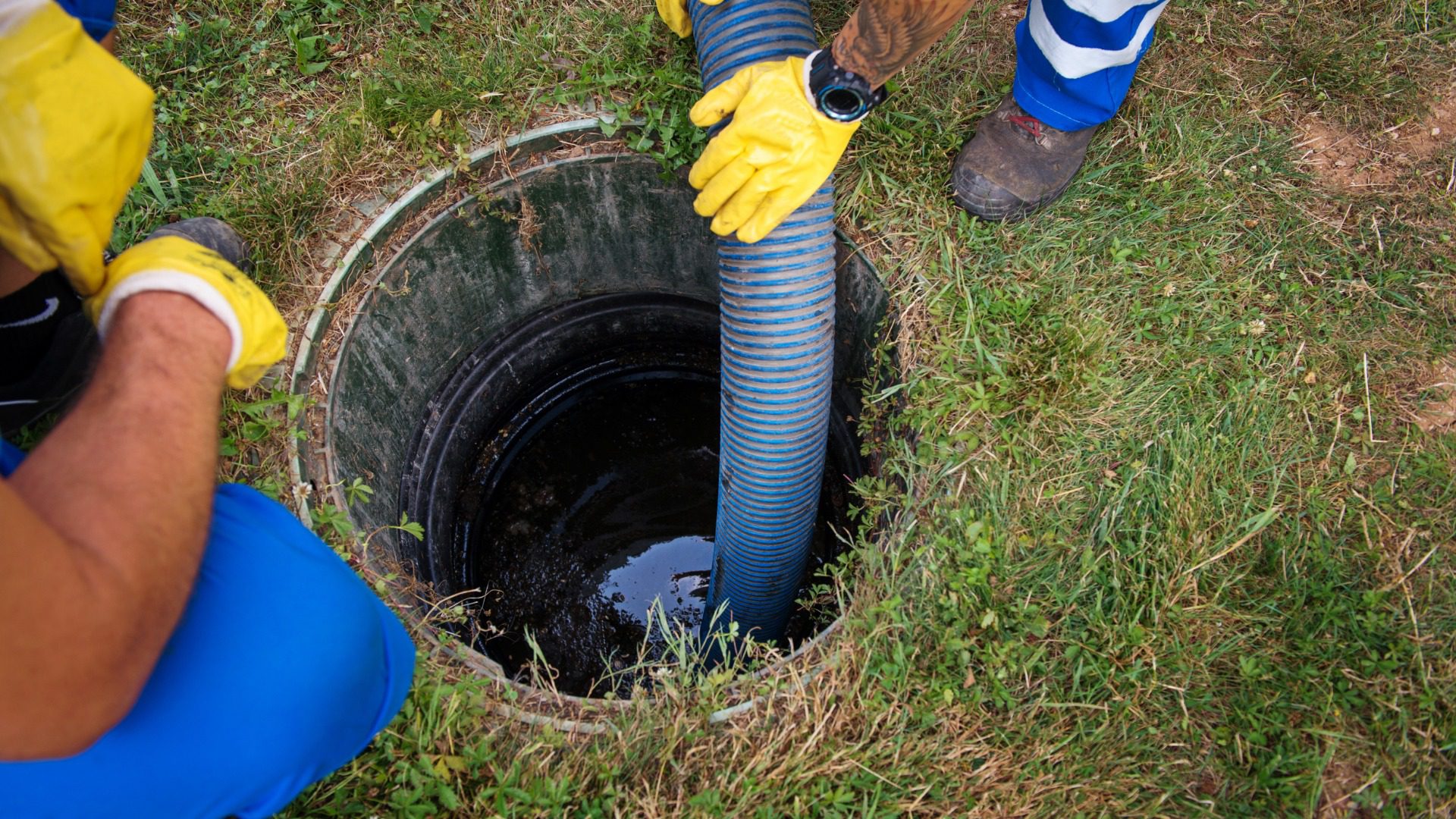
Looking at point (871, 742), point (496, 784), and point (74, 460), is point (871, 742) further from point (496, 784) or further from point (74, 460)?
point (74, 460)

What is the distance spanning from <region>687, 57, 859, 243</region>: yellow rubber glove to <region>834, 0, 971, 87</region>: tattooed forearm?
5.1 inches

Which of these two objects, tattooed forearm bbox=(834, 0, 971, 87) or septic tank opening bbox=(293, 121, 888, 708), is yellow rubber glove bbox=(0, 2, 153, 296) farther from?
tattooed forearm bbox=(834, 0, 971, 87)

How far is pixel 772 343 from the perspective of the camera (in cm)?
187

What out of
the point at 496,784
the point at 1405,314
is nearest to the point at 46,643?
the point at 496,784

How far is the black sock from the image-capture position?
1.38 metres

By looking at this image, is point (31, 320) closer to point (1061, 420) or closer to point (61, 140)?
point (61, 140)

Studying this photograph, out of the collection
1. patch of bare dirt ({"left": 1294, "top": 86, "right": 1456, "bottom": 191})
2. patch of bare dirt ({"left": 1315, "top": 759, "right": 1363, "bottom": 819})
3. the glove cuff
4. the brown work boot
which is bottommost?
patch of bare dirt ({"left": 1315, "top": 759, "right": 1363, "bottom": 819})

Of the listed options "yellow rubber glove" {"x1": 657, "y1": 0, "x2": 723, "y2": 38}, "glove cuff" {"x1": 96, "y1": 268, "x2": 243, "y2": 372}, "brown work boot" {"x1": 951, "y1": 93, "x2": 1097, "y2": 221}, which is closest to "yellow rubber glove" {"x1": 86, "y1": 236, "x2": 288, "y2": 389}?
"glove cuff" {"x1": 96, "y1": 268, "x2": 243, "y2": 372}

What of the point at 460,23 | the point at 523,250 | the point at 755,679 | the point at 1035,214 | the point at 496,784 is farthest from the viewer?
the point at 523,250

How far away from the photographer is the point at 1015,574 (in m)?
1.69

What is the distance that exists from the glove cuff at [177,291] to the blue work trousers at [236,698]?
21cm

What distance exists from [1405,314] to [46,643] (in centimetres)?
266

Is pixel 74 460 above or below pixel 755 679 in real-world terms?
above

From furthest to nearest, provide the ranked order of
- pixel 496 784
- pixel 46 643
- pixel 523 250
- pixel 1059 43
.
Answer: pixel 523 250, pixel 1059 43, pixel 496 784, pixel 46 643
